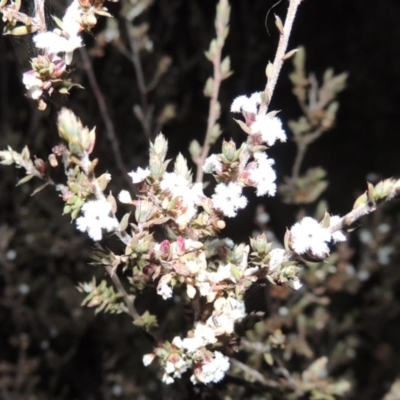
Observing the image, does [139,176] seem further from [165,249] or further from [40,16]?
[40,16]

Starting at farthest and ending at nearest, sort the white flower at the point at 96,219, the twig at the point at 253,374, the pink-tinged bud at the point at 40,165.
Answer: the twig at the point at 253,374 < the pink-tinged bud at the point at 40,165 < the white flower at the point at 96,219

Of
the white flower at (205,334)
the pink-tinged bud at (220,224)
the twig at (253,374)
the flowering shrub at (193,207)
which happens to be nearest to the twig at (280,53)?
the flowering shrub at (193,207)

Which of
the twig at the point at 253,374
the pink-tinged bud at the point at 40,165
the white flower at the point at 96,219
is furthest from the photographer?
the twig at the point at 253,374

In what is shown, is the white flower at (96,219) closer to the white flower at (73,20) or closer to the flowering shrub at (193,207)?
the flowering shrub at (193,207)

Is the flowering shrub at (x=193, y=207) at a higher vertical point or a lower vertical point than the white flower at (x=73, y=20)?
lower

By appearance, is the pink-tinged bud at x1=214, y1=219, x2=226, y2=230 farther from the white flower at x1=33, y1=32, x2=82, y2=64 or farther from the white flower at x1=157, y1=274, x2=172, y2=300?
the white flower at x1=33, y1=32, x2=82, y2=64

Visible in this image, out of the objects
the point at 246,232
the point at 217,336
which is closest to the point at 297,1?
the point at 217,336

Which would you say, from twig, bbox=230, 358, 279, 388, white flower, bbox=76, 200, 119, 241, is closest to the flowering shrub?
white flower, bbox=76, 200, 119, 241
